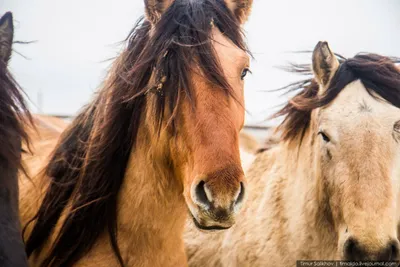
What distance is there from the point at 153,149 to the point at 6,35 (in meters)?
0.97

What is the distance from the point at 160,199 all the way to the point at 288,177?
127 centimetres

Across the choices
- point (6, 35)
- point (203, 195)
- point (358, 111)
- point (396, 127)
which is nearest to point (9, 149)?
point (6, 35)

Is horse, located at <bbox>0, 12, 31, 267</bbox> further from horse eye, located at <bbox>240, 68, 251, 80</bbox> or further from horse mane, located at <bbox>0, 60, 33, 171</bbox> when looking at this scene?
horse eye, located at <bbox>240, 68, 251, 80</bbox>

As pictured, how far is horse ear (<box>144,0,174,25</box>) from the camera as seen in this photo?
3021 millimetres

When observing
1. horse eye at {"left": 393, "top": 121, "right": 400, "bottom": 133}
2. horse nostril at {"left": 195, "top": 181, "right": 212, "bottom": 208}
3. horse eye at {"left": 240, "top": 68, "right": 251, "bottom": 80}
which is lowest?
horse eye at {"left": 393, "top": 121, "right": 400, "bottom": 133}

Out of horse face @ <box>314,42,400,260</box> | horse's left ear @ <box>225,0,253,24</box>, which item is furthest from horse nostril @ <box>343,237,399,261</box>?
horse's left ear @ <box>225,0,253,24</box>

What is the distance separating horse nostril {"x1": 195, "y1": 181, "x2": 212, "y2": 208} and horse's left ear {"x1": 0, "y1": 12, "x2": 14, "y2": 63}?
4.16ft

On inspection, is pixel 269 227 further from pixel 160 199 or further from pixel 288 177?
pixel 160 199

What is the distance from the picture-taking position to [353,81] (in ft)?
12.3

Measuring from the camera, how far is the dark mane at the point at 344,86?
3.70m

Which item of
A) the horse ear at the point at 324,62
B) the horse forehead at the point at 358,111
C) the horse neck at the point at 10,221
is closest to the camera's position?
the horse neck at the point at 10,221

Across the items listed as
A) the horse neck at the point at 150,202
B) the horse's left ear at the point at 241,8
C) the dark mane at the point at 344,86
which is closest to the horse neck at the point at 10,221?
the horse neck at the point at 150,202

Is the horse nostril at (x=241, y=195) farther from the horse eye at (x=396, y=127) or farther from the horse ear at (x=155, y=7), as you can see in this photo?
the horse eye at (x=396, y=127)

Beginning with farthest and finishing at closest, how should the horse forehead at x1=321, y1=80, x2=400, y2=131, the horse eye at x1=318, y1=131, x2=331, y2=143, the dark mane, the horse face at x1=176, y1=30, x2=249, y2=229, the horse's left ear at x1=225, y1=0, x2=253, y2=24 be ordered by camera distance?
1. the dark mane
2. the horse eye at x1=318, y1=131, x2=331, y2=143
3. the horse forehead at x1=321, y1=80, x2=400, y2=131
4. the horse's left ear at x1=225, y1=0, x2=253, y2=24
5. the horse face at x1=176, y1=30, x2=249, y2=229
